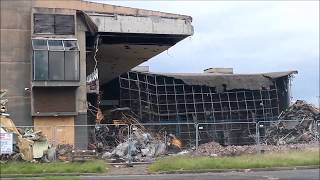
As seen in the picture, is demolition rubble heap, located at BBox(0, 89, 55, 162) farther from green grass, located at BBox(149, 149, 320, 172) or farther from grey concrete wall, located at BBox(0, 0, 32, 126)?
green grass, located at BBox(149, 149, 320, 172)

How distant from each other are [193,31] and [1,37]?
13554 mm

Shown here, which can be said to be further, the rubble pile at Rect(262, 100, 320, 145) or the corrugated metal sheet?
the corrugated metal sheet

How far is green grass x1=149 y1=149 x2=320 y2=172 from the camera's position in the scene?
23859 mm

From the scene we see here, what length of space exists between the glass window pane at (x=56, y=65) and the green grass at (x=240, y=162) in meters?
11.8

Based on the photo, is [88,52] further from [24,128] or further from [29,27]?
[24,128]

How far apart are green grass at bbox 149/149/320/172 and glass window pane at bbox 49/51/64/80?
463 inches

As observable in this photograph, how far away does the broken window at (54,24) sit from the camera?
113 feet

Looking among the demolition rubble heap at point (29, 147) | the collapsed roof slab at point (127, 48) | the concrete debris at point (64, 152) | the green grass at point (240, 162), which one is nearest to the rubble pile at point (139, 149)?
the concrete debris at point (64, 152)

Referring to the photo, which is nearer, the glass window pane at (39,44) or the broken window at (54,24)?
the glass window pane at (39,44)

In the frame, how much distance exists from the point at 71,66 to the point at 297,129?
60.9 ft

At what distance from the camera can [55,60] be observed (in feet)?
112

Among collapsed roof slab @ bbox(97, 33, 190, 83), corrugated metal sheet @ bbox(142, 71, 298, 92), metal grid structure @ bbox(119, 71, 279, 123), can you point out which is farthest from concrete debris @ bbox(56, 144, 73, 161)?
corrugated metal sheet @ bbox(142, 71, 298, 92)

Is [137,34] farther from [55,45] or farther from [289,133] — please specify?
[289,133]

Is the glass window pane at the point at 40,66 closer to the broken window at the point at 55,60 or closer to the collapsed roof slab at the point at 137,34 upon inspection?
the broken window at the point at 55,60
